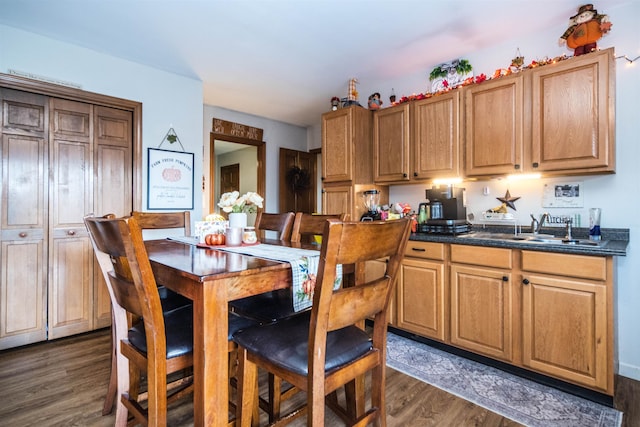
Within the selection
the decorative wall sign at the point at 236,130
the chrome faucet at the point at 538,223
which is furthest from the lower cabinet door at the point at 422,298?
the decorative wall sign at the point at 236,130

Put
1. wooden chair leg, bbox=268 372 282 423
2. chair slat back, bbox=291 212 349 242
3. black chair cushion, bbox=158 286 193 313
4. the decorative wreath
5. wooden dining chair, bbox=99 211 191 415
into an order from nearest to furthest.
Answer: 1. wooden chair leg, bbox=268 372 282 423
2. wooden dining chair, bbox=99 211 191 415
3. black chair cushion, bbox=158 286 193 313
4. chair slat back, bbox=291 212 349 242
5. the decorative wreath

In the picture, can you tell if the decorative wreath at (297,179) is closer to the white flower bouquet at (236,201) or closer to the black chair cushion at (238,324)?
the white flower bouquet at (236,201)

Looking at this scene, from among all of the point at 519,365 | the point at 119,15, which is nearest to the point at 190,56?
the point at 119,15

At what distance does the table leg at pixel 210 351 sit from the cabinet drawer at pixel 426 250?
1761 millimetres

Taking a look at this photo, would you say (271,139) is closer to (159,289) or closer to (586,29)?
(159,289)

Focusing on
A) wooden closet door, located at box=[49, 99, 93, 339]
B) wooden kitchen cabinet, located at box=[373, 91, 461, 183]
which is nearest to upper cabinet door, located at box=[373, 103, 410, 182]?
wooden kitchen cabinet, located at box=[373, 91, 461, 183]

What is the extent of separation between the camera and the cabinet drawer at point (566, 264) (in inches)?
70.6

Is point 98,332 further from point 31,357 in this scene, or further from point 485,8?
point 485,8

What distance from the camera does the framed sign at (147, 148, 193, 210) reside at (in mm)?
3238

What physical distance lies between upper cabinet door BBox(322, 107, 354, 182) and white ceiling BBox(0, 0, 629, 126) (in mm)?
477

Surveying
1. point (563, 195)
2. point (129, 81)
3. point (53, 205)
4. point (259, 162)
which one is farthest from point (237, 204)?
point (259, 162)

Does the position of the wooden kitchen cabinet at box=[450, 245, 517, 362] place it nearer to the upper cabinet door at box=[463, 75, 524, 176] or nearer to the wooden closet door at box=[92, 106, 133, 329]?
the upper cabinet door at box=[463, 75, 524, 176]

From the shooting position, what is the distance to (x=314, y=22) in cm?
243

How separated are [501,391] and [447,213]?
1.35 m
